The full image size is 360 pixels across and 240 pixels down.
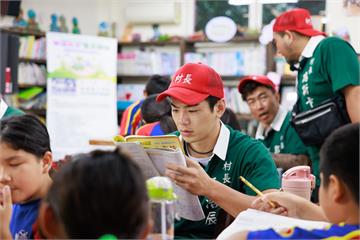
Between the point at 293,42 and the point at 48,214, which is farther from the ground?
the point at 293,42

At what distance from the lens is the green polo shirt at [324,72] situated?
2.46 metres

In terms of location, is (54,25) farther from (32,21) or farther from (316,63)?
(316,63)

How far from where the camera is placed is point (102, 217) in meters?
0.93

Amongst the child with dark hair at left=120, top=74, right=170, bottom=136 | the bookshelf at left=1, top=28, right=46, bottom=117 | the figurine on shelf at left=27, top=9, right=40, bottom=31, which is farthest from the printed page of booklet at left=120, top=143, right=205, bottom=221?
the figurine on shelf at left=27, top=9, right=40, bottom=31

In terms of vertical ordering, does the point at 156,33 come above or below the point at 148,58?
above

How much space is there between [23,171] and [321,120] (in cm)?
147

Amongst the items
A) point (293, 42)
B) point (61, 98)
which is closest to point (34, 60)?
point (61, 98)

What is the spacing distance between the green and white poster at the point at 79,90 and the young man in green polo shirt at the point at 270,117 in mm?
2942

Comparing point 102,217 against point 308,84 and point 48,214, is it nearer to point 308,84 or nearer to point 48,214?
point 48,214

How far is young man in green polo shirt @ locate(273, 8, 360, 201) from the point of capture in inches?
96.7

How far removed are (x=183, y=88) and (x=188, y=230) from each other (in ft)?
1.67

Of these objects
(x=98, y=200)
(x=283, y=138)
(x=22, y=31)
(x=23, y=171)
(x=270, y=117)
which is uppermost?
(x=22, y=31)

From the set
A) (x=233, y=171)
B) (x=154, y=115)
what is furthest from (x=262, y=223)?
(x=154, y=115)

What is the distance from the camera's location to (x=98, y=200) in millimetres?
→ 929
